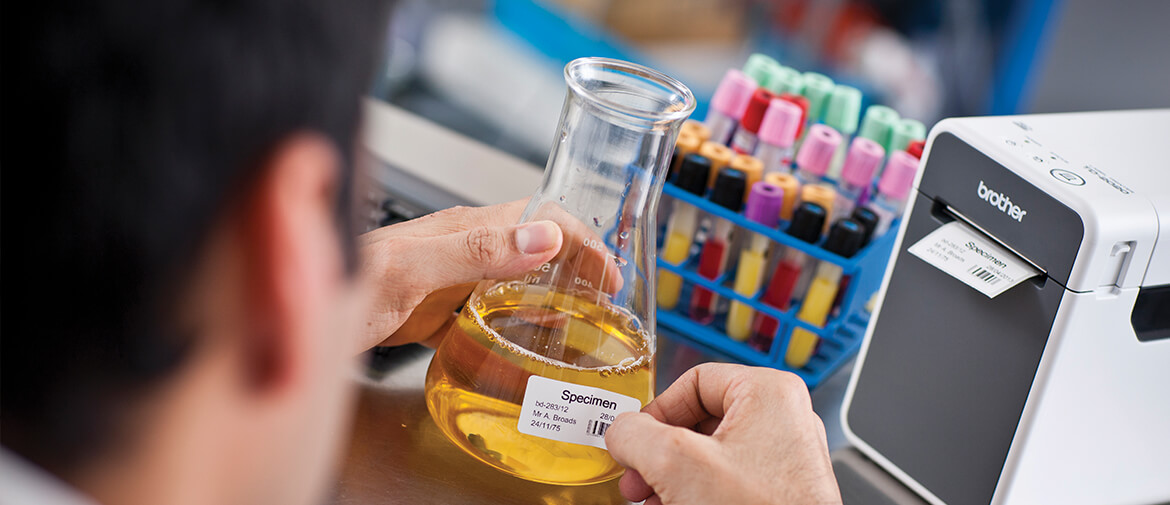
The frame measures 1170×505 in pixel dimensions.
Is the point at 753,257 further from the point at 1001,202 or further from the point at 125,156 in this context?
the point at 125,156

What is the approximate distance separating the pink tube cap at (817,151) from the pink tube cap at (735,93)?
88mm

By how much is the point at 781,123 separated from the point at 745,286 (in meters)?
0.17

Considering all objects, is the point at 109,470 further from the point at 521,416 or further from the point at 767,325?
the point at 767,325

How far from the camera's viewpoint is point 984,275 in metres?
0.73

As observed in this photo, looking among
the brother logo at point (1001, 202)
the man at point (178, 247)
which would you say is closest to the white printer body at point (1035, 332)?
the brother logo at point (1001, 202)

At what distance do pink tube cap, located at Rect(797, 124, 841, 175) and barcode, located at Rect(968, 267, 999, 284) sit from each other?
238 mm

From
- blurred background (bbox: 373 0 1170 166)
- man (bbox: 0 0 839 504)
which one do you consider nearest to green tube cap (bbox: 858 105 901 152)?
man (bbox: 0 0 839 504)

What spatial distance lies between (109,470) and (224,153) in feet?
0.31

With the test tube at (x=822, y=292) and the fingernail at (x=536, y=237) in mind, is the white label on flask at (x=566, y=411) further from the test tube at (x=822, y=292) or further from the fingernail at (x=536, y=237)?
the test tube at (x=822, y=292)

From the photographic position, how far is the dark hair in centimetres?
21

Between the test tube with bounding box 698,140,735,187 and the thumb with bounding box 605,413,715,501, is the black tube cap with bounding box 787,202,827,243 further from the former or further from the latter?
the thumb with bounding box 605,413,715,501

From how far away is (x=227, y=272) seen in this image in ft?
0.80

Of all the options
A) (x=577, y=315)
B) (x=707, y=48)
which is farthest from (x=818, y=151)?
(x=707, y=48)

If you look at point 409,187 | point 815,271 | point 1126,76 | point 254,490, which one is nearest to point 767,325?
point 815,271
